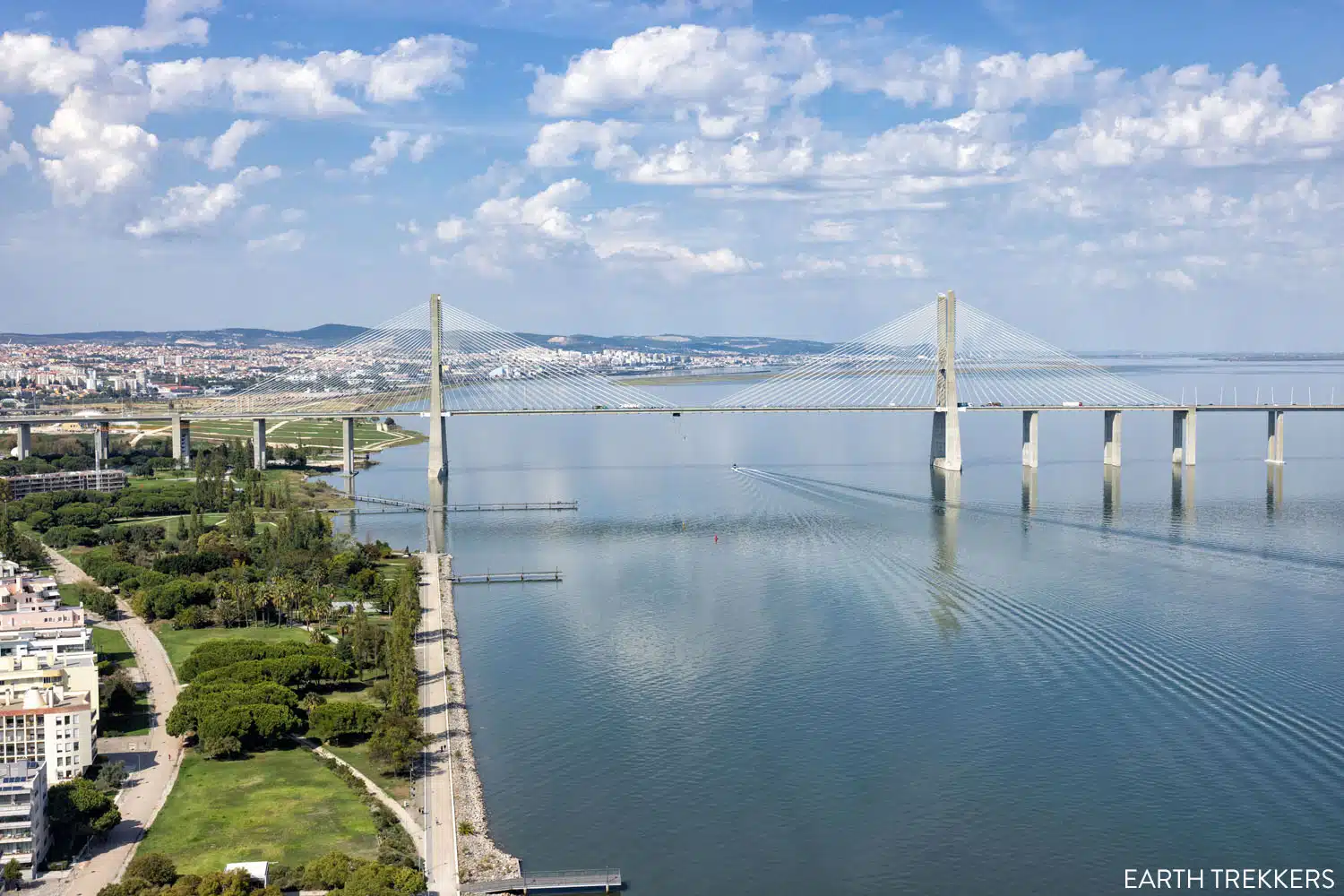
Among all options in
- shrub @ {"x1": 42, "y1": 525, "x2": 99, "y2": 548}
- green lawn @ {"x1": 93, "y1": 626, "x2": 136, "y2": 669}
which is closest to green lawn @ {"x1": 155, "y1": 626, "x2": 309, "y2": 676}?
green lawn @ {"x1": 93, "y1": 626, "x2": 136, "y2": 669}

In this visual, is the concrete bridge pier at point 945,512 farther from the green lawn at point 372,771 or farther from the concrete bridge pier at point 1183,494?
the green lawn at point 372,771

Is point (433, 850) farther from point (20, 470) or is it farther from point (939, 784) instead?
point (20, 470)

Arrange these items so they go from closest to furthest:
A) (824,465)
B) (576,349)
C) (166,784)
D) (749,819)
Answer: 1. (749,819)
2. (166,784)
3. (824,465)
4. (576,349)

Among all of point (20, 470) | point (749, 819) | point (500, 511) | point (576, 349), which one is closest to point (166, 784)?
point (749, 819)

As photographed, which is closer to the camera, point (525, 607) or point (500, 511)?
point (525, 607)

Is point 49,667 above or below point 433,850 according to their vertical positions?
above

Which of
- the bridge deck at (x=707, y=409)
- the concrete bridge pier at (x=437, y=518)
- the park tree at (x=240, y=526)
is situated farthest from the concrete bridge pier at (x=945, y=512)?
the park tree at (x=240, y=526)

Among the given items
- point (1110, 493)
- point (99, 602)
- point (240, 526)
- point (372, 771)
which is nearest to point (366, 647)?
point (372, 771)
